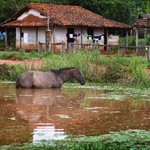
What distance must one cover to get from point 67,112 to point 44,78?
612cm

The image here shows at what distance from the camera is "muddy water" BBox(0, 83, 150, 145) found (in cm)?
1168

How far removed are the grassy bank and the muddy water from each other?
2212 mm

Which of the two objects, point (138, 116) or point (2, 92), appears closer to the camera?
point (138, 116)

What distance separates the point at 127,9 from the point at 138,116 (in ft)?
149

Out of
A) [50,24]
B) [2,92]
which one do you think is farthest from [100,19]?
[2,92]

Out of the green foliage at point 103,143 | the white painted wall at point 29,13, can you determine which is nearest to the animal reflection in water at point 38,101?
the green foliage at point 103,143

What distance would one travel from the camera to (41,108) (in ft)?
50.2

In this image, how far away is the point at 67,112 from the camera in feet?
47.8

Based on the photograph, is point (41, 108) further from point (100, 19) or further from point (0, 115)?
point (100, 19)

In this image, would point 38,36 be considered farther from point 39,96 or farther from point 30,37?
point 39,96

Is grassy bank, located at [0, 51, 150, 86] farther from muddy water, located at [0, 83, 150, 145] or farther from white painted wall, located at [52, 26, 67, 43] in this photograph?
white painted wall, located at [52, 26, 67, 43]

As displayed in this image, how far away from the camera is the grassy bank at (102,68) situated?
74.2 ft

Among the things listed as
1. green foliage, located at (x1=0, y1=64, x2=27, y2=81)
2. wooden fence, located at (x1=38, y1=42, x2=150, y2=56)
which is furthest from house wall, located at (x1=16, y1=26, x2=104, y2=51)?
green foliage, located at (x1=0, y1=64, x2=27, y2=81)

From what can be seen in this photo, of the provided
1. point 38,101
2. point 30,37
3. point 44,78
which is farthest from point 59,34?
point 38,101
